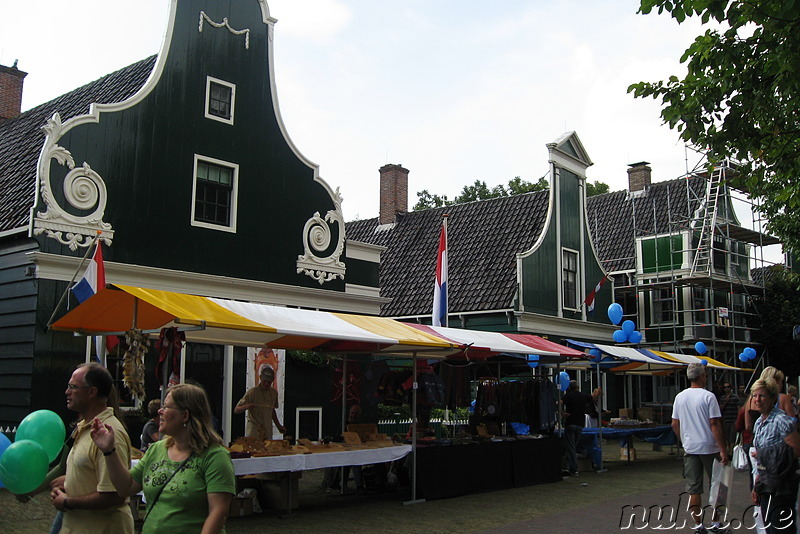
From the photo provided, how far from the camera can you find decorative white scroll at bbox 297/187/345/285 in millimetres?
17375

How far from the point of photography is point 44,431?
4.86 metres

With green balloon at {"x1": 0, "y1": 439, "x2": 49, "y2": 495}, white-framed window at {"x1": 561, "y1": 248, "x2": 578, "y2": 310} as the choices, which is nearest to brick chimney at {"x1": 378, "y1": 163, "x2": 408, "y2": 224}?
white-framed window at {"x1": 561, "y1": 248, "x2": 578, "y2": 310}

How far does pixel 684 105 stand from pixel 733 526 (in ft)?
18.5

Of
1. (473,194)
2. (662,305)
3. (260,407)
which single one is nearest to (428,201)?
(473,194)

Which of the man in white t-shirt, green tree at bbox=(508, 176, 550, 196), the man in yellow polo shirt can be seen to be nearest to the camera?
the man in yellow polo shirt

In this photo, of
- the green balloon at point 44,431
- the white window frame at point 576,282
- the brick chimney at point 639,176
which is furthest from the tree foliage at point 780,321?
the green balloon at point 44,431

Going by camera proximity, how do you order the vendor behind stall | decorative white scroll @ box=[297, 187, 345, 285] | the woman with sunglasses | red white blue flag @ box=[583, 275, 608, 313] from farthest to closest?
red white blue flag @ box=[583, 275, 608, 313]
decorative white scroll @ box=[297, 187, 345, 285]
the vendor behind stall
the woman with sunglasses

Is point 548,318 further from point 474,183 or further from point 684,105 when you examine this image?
point 474,183

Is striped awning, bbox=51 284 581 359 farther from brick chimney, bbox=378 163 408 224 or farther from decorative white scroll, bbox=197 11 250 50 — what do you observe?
brick chimney, bbox=378 163 408 224

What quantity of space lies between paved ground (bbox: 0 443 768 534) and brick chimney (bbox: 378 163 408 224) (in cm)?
1748

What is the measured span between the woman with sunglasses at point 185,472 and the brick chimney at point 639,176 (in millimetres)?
31781

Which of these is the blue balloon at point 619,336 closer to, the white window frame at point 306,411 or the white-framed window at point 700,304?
the white window frame at point 306,411

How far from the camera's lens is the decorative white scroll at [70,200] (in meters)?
13.0

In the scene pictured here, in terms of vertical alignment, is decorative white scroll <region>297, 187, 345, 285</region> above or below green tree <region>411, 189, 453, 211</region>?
below
